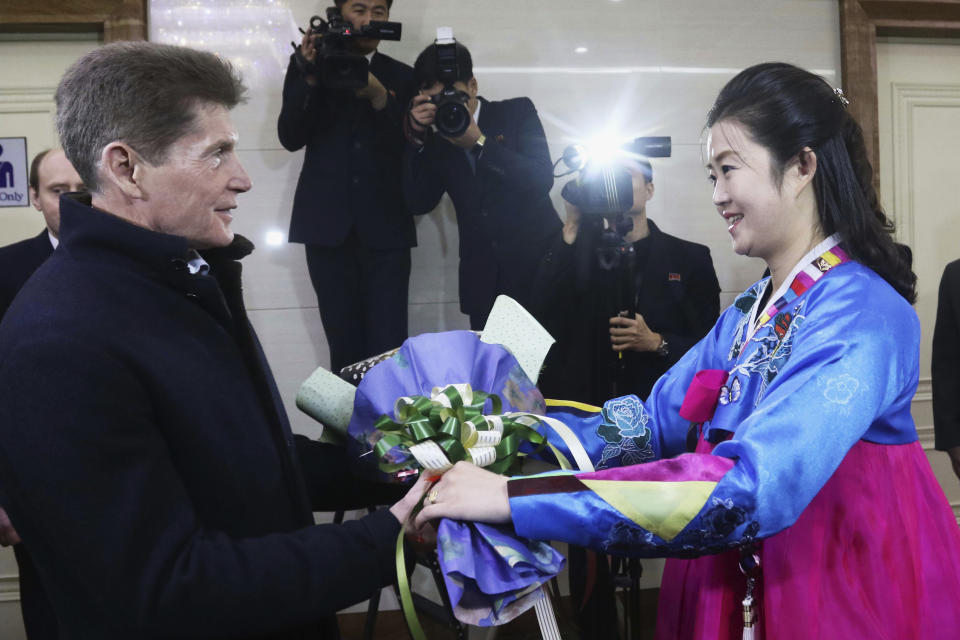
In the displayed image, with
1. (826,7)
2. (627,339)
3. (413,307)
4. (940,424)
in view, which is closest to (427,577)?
(413,307)

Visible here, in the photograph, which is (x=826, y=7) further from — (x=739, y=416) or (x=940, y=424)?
(x=739, y=416)

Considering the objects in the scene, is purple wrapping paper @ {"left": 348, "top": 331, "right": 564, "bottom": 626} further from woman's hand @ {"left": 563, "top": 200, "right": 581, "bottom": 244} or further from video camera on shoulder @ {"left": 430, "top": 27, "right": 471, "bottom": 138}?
video camera on shoulder @ {"left": 430, "top": 27, "right": 471, "bottom": 138}

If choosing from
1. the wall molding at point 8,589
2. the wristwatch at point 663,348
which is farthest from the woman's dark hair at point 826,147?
the wall molding at point 8,589

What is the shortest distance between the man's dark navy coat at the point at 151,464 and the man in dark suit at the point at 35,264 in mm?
751

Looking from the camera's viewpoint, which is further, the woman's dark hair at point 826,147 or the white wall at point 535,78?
the white wall at point 535,78

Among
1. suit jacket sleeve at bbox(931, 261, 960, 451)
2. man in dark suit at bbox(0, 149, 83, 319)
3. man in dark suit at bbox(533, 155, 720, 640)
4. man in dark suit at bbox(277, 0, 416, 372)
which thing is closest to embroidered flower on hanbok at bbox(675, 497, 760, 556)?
man in dark suit at bbox(533, 155, 720, 640)

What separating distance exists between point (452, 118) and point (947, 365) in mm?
1760

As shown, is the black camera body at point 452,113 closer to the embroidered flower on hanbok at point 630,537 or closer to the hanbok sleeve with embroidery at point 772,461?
the hanbok sleeve with embroidery at point 772,461

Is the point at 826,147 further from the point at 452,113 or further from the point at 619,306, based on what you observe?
the point at 452,113

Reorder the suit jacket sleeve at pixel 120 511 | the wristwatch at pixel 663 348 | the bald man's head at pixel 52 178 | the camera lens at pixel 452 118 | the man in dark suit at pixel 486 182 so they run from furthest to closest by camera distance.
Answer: the man in dark suit at pixel 486 182 < the camera lens at pixel 452 118 < the wristwatch at pixel 663 348 < the bald man's head at pixel 52 178 < the suit jacket sleeve at pixel 120 511

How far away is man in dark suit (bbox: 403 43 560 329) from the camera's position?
2.94 meters

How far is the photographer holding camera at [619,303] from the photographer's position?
2660 mm

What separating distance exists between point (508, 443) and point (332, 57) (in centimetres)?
197

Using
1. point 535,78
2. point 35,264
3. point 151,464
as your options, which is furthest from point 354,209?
point 151,464
